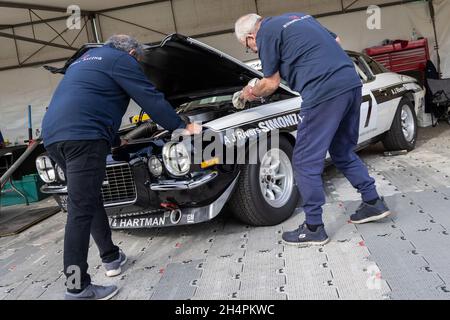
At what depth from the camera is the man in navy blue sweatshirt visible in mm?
2602

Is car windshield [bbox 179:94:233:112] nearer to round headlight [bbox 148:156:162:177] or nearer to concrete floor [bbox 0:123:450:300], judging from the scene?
concrete floor [bbox 0:123:450:300]

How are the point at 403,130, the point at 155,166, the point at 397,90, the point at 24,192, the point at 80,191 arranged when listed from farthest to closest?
the point at 24,192, the point at 403,130, the point at 397,90, the point at 155,166, the point at 80,191

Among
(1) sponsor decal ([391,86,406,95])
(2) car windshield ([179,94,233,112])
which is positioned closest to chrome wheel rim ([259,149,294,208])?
(2) car windshield ([179,94,233,112])

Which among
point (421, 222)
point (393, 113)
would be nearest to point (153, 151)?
point (421, 222)

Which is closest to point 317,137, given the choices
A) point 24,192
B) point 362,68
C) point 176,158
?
point 176,158

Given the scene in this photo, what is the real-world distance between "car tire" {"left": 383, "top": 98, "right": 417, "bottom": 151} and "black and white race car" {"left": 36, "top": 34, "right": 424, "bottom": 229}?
6.82 feet

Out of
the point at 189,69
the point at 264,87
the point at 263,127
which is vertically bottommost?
the point at 263,127

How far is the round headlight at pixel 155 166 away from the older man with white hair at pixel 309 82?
2.72ft

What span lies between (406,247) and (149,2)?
8.92 meters

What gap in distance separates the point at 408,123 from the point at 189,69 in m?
3.33

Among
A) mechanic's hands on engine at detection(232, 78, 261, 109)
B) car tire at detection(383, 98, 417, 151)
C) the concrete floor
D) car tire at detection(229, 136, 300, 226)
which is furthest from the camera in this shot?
car tire at detection(383, 98, 417, 151)

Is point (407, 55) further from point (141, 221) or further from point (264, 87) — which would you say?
point (141, 221)

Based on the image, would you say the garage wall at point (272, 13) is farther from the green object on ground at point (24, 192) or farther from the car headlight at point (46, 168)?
the car headlight at point (46, 168)

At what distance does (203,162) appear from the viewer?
3109 millimetres
